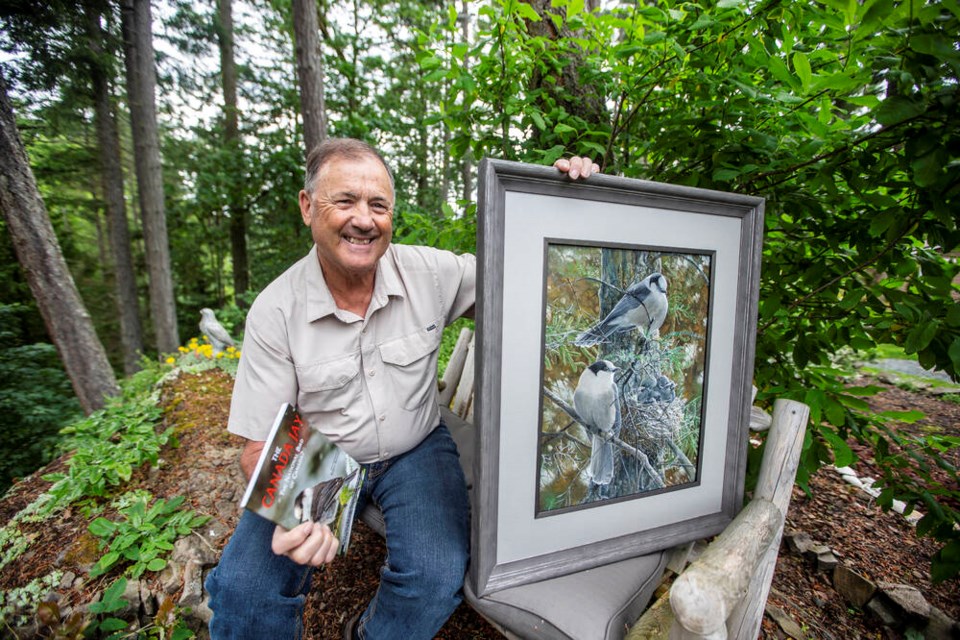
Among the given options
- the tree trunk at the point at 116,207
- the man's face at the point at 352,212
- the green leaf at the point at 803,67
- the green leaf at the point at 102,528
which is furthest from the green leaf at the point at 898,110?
the tree trunk at the point at 116,207

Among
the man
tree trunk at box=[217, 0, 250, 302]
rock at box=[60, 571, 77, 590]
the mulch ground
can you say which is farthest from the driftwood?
tree trunk at box=[217, 0, 250, 302]

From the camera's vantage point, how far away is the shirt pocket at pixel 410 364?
165cm

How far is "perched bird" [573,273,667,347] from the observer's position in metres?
1.19

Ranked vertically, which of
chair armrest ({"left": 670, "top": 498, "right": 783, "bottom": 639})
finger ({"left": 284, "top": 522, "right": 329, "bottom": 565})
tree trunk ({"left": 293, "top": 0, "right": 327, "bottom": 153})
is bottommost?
finger ({"left": 284, "top": 522, "right": 329, "bottom": 565})

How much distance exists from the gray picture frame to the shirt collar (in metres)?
0.72

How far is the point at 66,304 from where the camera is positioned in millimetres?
4500

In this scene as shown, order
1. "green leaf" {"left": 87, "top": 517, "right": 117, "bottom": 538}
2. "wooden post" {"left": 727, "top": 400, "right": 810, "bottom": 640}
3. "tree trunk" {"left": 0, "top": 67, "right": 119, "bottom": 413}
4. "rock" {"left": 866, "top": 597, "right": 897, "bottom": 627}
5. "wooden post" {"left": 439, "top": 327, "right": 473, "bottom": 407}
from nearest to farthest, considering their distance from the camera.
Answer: "wooden post" {"left": 727, "top": 400, "right": 810, "bottom": 640} < "rock" {"left": 866, "top": 597, "right": 897, "bottom": 627} < "green leaf" {"left": 87, "top": 517, "right": 117, "bottom": 538} < "wooden post" {"left": 439, "top": 327, "right": 473, "bottom": 407} < "tree trunk" {"left": 0, "top": 67, "right": 119, "bottom": 413}

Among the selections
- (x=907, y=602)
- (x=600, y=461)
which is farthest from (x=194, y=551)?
(x=907, y=602)

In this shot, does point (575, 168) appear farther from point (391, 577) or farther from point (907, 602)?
point (907, 602)

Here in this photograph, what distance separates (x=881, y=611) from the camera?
1.93 metres

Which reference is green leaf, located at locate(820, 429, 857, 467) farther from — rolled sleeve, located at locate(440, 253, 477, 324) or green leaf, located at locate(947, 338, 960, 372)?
rolled sleeve, located at locate(440, 253, 477, 324)

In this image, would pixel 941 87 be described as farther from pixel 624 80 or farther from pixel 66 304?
pixel 66 304

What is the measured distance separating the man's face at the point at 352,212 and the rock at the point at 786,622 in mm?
2347

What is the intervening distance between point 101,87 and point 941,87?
9612 mm
